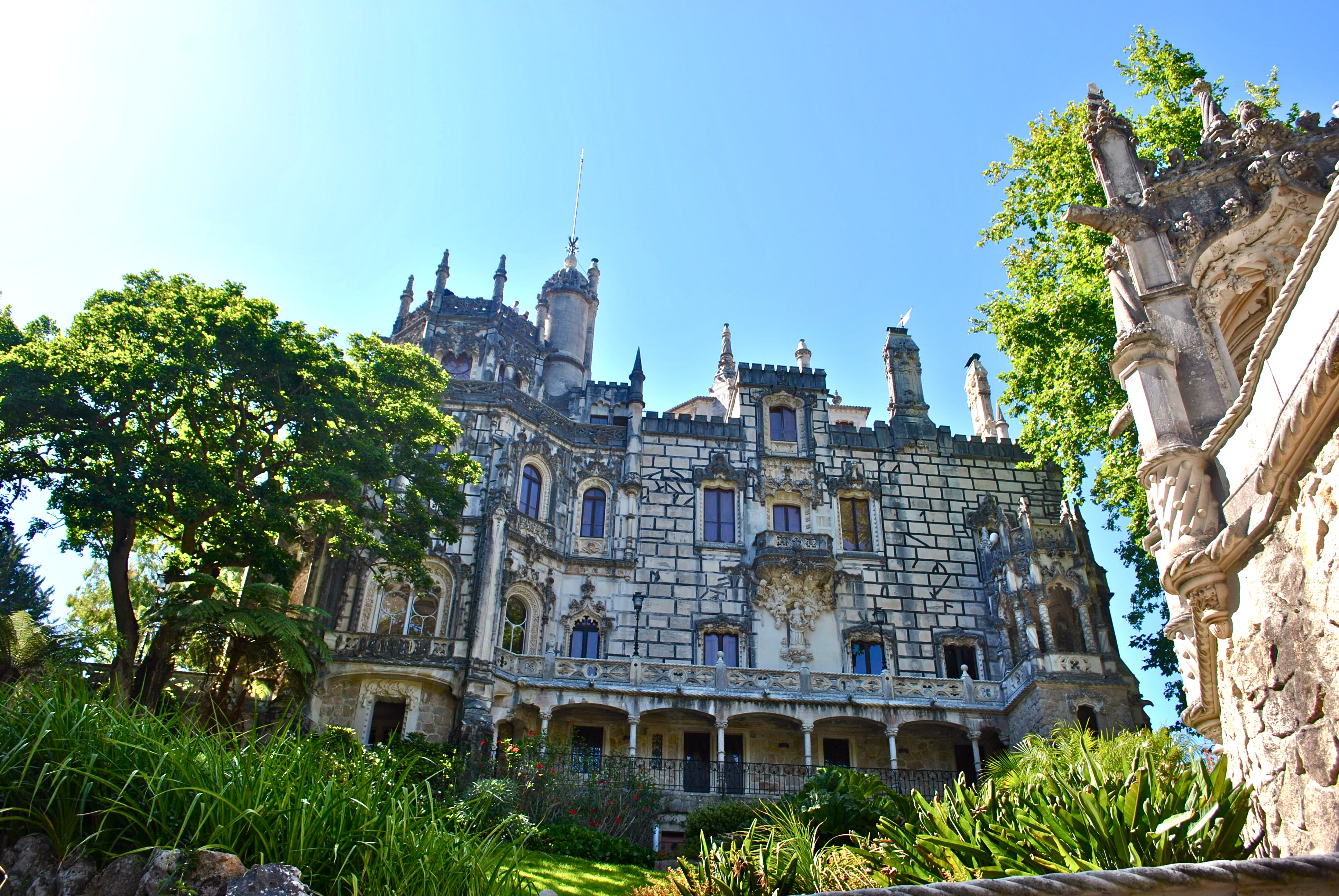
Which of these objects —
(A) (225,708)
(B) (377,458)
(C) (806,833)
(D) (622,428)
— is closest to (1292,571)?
(C) (806,833)

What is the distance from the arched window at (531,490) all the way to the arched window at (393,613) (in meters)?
4.42

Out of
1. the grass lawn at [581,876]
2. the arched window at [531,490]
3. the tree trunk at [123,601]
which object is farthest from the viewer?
the arched window at [531,490]

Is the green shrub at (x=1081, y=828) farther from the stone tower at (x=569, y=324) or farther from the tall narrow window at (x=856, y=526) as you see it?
Answer: the stone tower at (x=569, y=324)

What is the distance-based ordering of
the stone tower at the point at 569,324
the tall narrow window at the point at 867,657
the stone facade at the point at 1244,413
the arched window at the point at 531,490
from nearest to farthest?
1. the stone facade at the point at 1244,413
2. the tall narrow window at the point at 867,657
3. the arched window at the point at 531,490
4. the stone tower at the point at 569,324

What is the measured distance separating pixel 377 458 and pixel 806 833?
45.5ft

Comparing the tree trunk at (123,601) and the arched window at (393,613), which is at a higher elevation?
the arched window at (393,613)

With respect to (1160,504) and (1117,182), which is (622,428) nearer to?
(1117,182)

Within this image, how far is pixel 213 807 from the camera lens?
659cm

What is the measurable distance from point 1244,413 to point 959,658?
71.2 ft

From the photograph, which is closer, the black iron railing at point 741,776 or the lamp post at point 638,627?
the black iron railing at point 741,776

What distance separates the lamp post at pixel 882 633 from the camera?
2742 cm

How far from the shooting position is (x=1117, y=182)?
459 inches

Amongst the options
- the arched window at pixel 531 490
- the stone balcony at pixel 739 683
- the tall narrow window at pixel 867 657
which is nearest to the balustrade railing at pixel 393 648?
the stone balcony at pixel 739 683

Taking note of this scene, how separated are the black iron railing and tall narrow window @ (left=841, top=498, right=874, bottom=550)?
7227 millimetres
